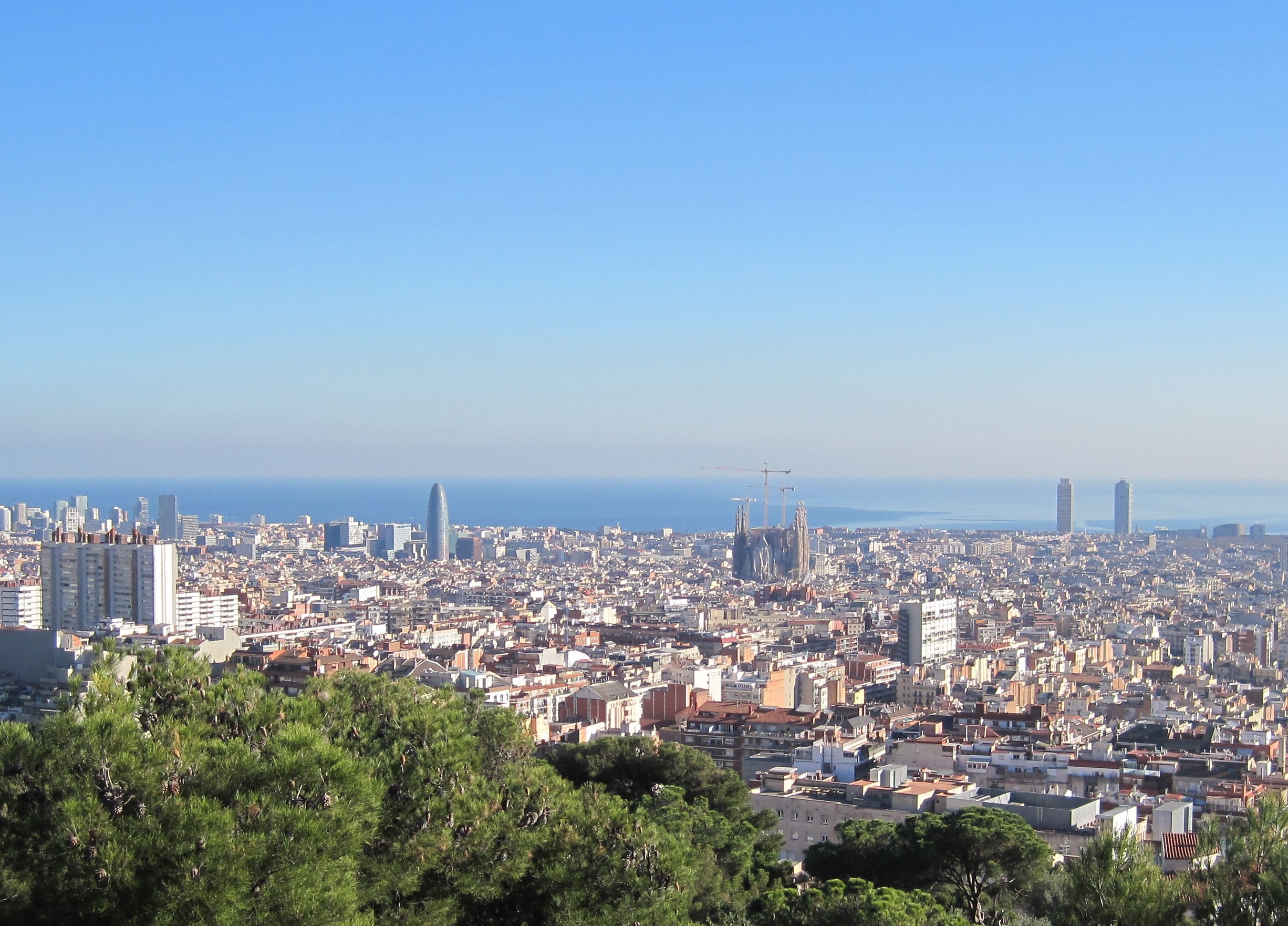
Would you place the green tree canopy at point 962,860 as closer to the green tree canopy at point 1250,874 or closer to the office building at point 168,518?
the green tree canopy at point 1250,874

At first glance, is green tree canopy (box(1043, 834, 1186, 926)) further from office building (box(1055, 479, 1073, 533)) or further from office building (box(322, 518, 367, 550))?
office building (box(1055, 479, 1073, 533))

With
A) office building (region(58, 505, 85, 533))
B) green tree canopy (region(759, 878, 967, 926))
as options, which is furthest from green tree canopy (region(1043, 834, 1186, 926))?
office building (region(58, 505, 85, 533))

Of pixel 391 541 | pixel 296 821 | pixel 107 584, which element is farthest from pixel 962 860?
pixel 391 541

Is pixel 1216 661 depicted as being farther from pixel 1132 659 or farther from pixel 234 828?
pixel 234 828

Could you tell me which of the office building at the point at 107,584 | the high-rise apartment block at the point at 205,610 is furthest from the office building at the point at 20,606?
the office building at the point at 107,584

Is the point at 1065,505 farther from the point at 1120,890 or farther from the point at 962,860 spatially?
the point at 1120,890

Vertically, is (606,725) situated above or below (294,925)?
below

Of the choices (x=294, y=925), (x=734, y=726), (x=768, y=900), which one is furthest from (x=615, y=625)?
(x=294, y=925)
